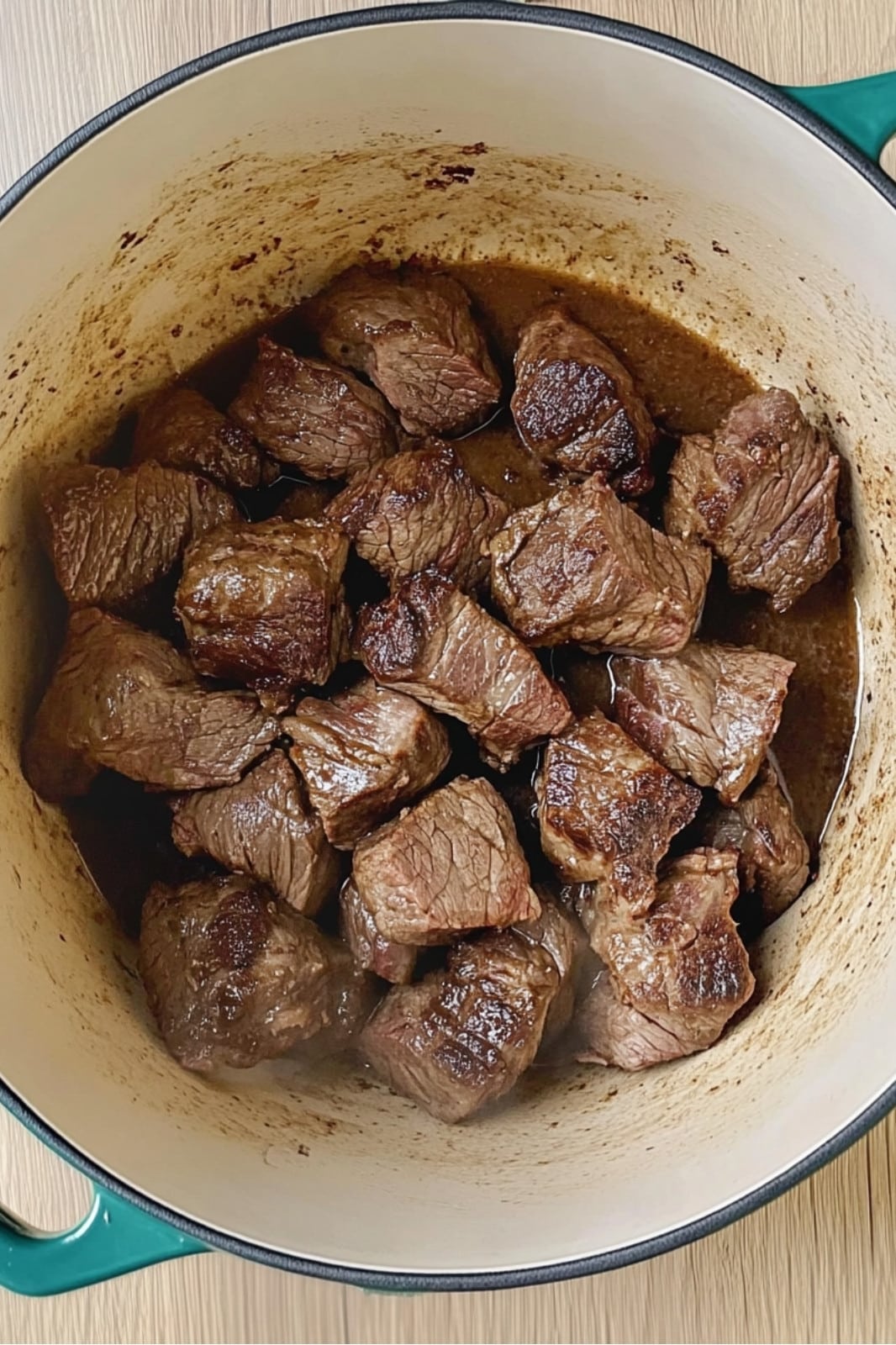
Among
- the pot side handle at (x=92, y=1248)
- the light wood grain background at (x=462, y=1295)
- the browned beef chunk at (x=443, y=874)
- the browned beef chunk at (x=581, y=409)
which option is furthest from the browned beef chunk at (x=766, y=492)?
the pot side handle at (x=92, y=1248)

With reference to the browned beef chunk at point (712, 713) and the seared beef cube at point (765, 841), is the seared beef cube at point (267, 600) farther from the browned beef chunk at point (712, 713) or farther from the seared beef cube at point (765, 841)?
the seared beef cube at point (765, 841)

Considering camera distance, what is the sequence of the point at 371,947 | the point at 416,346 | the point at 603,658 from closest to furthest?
1. the point at 371,947
2. the point at 416,346
3. the point at 603,658

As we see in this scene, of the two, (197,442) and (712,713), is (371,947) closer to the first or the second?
(712,713)

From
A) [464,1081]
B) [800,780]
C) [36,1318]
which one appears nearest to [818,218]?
[800,780]

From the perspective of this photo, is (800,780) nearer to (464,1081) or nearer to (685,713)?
(685,713)

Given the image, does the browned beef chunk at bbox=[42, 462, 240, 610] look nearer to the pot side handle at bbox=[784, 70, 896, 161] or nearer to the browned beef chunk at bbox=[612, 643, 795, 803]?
the browned beef chunk at bbox=[612, 643, 795, 803]

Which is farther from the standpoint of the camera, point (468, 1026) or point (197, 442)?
point (197, 442)

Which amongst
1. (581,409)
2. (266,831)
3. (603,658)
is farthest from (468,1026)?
(581,409)

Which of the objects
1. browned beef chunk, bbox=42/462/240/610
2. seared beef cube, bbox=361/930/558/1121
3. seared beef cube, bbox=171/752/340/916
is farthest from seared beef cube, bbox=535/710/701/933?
browned beef chunk, bbox=42/462/240/610
